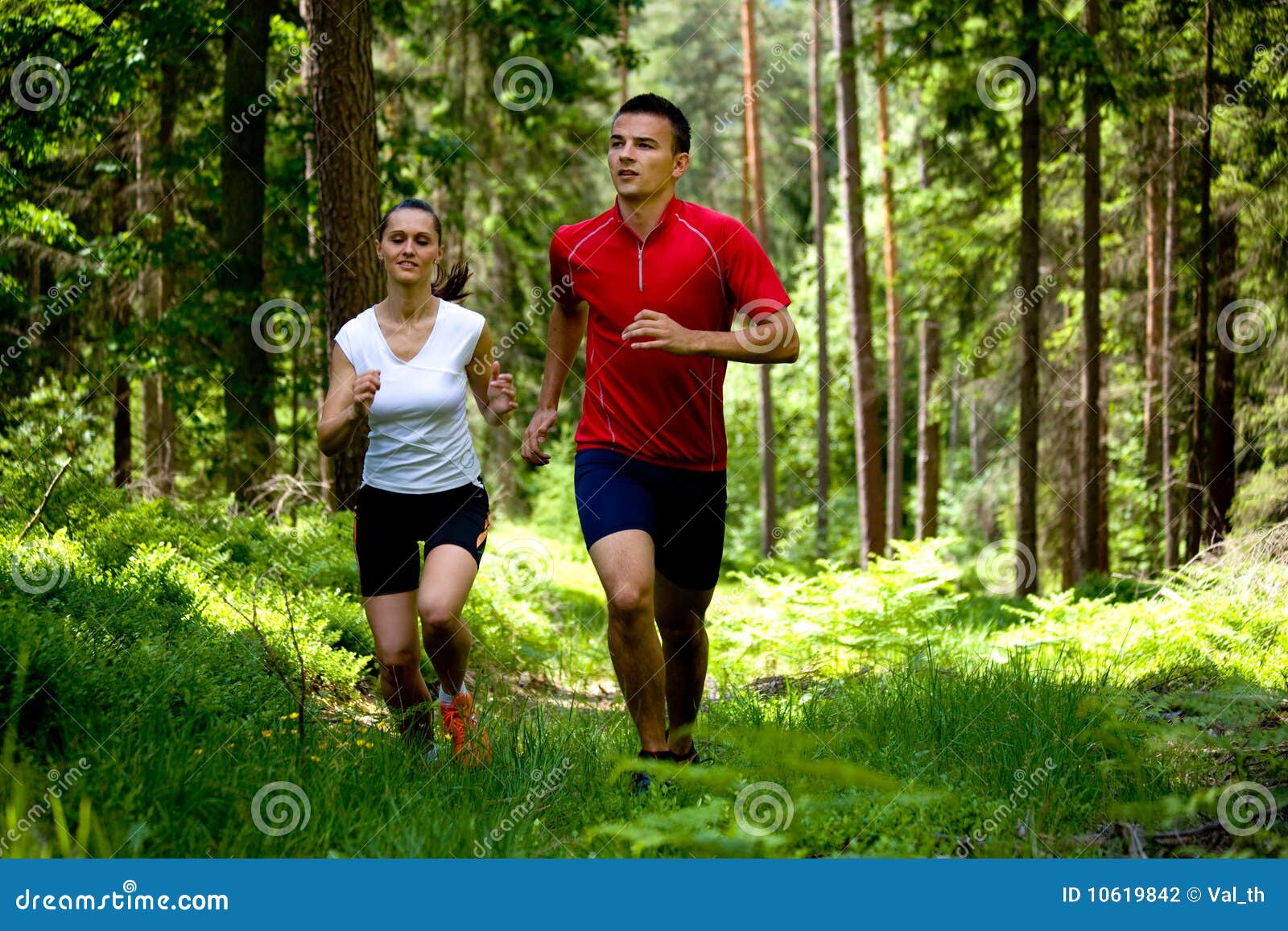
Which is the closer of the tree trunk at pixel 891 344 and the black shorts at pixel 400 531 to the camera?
the black shorts at pixel 400 531

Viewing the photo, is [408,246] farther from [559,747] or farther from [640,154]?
[559,747]

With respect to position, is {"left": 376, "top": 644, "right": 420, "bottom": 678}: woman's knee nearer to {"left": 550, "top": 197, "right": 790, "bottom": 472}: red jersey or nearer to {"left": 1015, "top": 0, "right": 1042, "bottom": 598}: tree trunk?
{"left": 550, "top": 197, "right": 790, "bottom": 472}: red jersey

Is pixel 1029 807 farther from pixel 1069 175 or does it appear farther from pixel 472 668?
pixel 1069 175

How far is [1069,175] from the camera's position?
18.4 meters

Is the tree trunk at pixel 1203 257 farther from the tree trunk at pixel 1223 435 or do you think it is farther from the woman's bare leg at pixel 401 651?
the woman's bare leg at pixel 401 651

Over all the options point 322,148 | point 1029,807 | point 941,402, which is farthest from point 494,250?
point 1029,807

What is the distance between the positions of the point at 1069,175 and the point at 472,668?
14.0 meters

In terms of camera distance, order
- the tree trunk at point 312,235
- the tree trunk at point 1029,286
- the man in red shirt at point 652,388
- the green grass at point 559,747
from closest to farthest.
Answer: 1. the green grass at point 559,747
2. the man in red shirt at point 652,388
3. the tree trunk at point 312,235
4. the tree trunk at point 1029,286

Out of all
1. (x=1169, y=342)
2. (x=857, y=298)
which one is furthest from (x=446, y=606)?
(x=857, y=298)

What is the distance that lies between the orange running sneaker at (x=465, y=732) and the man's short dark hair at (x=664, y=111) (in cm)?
261

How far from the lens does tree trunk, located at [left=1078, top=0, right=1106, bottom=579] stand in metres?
15.9

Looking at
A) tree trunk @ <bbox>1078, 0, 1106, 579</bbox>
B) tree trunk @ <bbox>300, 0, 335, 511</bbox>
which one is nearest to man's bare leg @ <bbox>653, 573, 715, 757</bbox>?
tree trunk @ <bbox>300, 0, 335, 511</bbox>

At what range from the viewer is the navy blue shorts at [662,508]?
4.91m

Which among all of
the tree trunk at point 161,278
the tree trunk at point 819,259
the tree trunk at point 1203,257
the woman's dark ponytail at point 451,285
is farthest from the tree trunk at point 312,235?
the tree trunk at point 819,259
